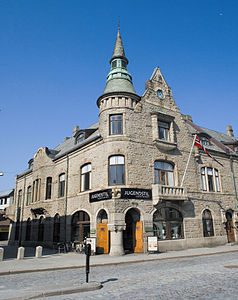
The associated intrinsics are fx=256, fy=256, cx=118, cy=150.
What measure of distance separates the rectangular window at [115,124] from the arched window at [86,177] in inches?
157

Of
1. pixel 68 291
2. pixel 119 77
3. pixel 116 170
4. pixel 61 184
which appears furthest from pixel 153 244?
pixel 119 77

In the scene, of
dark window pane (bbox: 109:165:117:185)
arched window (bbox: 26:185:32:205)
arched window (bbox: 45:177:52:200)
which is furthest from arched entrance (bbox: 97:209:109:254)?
arched window (bbox: 26:185:32:205)

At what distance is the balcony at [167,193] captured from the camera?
19.8m

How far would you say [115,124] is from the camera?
2139 centimetres

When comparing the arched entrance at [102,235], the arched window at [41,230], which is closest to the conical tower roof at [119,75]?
the arched entrance at [102,235]

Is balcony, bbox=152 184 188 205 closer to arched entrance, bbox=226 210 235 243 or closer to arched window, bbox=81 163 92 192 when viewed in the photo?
arched window, bbox=81 163 92 192

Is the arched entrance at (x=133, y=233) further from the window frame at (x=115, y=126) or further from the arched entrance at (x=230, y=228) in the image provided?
the arched entrance at (x=230, y=228)

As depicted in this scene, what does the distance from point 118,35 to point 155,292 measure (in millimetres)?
25849

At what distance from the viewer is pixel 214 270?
1117cm

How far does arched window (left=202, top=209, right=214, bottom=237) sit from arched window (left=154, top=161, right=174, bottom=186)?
4.77 meters

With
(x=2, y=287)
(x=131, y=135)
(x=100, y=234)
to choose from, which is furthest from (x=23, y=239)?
(x=2, y=287)

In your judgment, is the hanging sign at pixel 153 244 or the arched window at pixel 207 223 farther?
the arched window at pixel 207 223

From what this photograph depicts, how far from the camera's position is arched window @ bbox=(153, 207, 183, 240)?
66.8 feet

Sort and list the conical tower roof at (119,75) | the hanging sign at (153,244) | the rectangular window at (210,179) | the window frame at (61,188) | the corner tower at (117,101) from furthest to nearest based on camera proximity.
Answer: the window frame at (61,188), the rectangular window at (210,179), the conical tower roof at (119,75), the corner tower at (117,101), the hanging sign at (153,244)
